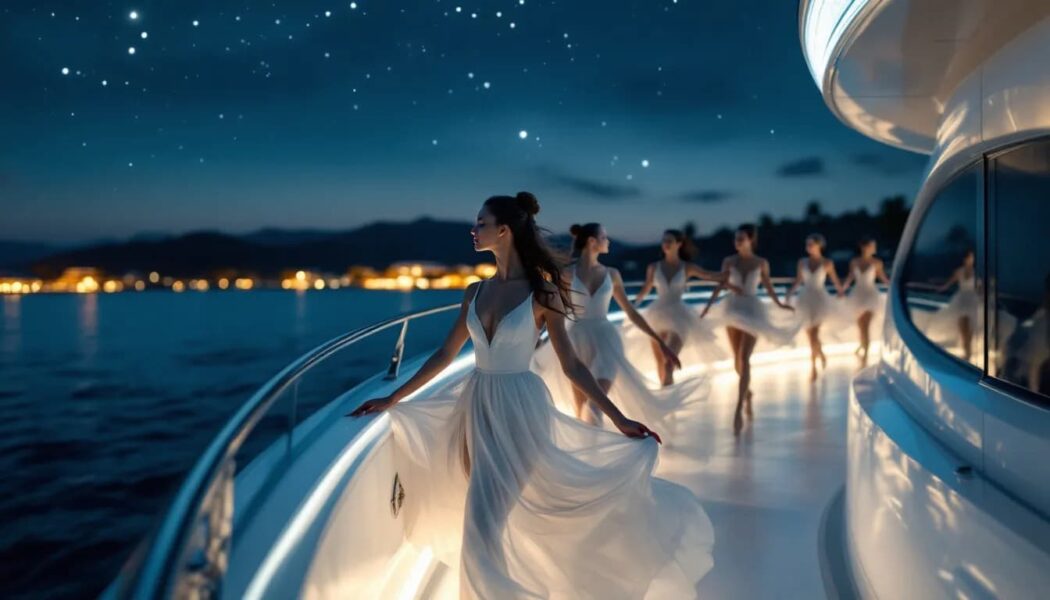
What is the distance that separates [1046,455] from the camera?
224 cm

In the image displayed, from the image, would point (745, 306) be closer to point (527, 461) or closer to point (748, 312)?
point (748, 312)

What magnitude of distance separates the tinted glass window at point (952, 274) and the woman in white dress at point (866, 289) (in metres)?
8.39

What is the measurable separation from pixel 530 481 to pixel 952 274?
85.2 inches

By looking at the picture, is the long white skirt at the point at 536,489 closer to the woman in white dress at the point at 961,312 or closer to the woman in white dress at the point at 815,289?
the woman in white dress at the point at 961,312

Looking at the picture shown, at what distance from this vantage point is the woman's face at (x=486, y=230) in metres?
3.45

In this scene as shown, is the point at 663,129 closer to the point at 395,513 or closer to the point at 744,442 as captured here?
the point at 744,442

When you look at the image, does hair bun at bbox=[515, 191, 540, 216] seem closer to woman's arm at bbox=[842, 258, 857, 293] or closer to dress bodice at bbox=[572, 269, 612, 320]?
dress bodice at bbox=[572, 269, 612, 320]

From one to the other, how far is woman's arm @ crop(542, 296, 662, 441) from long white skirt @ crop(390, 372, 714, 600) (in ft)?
0.24

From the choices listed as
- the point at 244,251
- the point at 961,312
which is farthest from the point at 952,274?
the point at 244,251

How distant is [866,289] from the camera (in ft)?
40.8

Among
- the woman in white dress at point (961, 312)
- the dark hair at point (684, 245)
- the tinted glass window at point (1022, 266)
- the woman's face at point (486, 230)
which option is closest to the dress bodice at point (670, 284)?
the dark hair at point (684, 245)

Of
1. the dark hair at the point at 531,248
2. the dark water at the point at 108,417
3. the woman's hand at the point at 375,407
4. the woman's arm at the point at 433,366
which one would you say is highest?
the dark hair at the point at 531,248

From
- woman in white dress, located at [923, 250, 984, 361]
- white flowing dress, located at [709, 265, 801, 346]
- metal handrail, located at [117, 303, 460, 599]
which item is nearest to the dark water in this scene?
metal handrail, located at [117, 303, 460, 599]

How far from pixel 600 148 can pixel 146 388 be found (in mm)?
39965
